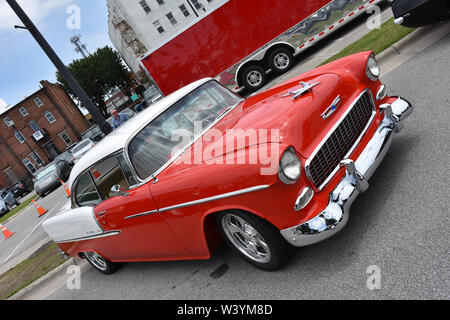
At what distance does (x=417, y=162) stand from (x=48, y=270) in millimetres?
5629

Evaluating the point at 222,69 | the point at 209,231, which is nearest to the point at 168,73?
the point at 222,69

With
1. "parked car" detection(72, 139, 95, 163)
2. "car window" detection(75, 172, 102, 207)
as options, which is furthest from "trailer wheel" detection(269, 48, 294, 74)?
"parked car" detection(72, 139, 95, 163)

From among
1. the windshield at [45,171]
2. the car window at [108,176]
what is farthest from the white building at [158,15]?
the car window at [108,176]

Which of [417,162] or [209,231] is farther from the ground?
[209,231]

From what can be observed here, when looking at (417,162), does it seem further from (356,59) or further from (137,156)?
(137,156)

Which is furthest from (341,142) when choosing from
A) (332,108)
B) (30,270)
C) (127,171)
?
(30,270)

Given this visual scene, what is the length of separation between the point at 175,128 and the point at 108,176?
0.93m

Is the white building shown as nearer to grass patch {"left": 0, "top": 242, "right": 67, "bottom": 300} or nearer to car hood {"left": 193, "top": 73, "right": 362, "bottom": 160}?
grass patch {"left": 0, "top": 242, "right": 67, "bottom": 300}

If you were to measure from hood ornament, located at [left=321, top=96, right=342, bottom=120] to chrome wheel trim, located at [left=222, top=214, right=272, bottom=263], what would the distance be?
1111 millimetres

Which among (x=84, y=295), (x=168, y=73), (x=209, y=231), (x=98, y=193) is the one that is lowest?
(x=84, y=295)

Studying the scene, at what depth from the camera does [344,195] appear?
8.43ft

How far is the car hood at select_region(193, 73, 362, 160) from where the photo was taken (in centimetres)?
263

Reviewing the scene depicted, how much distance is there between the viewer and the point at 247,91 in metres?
12.3

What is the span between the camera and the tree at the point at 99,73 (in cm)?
4784
